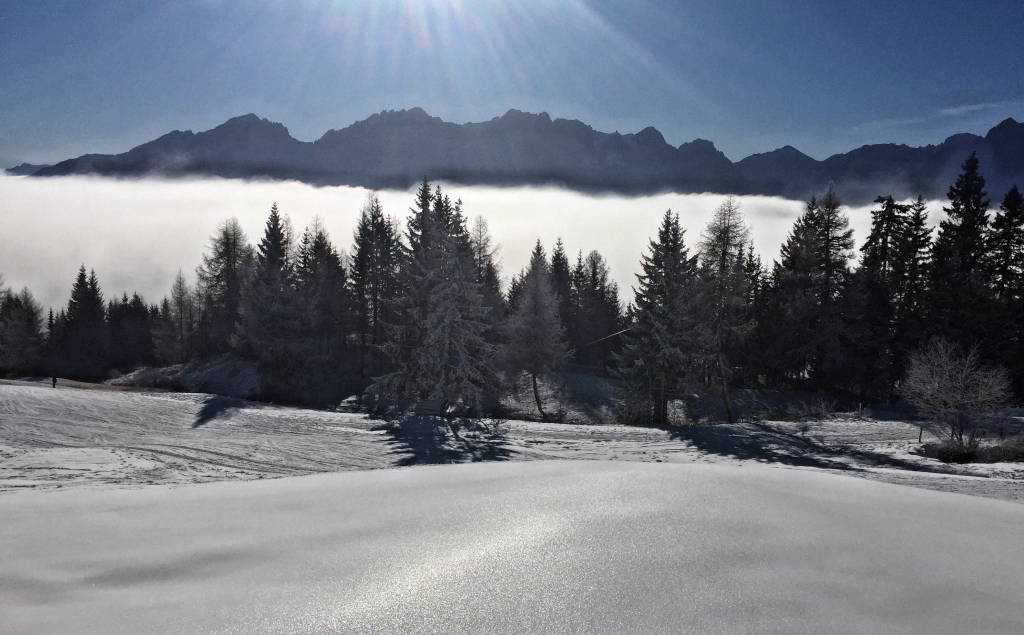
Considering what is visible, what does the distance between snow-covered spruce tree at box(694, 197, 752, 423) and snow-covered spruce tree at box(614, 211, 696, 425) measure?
2.98 feet

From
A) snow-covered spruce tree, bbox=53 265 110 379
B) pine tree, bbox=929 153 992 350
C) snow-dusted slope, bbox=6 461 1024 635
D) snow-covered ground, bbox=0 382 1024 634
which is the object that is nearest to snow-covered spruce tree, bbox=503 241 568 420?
pine tree, bbox=929 153 992 350

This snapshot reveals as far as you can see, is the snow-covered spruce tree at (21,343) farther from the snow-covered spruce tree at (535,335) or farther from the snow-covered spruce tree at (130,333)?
the snow-covered spruce tree at (535,335)

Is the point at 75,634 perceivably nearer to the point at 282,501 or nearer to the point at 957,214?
the point at 282,501

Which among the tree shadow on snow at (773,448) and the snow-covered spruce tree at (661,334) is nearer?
the tree shadow on snow at (773,448)

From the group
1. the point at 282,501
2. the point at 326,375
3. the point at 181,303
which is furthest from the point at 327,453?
the point at 181,303

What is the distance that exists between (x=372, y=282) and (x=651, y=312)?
25342 mm

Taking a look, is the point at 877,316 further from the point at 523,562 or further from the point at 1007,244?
the point at 523,562

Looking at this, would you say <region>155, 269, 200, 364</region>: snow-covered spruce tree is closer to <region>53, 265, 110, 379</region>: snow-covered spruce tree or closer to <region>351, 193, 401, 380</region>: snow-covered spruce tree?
<region>53, 265, 110, 379</region>: snow-covered spruce tree

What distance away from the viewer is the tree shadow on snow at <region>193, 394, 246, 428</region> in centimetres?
2259

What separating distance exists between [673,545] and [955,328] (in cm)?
4072

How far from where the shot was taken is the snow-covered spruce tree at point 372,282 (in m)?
45.1

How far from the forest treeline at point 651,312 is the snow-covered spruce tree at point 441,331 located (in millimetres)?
93

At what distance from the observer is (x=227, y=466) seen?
14375 millimetres

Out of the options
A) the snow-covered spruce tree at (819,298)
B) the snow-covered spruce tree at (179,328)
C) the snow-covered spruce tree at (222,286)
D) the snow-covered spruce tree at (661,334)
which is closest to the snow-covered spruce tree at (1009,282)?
the snow-covered spruce tree at (819,298)
